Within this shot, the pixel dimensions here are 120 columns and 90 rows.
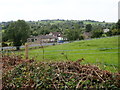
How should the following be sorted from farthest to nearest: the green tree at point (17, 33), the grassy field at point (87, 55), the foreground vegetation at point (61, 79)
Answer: the green tree at point (17, 33), the grassy field at point (87, 55), the foreground vegetation at point (61, 79)

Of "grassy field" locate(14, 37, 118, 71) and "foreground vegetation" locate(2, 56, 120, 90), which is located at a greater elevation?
"foreground vegetation" locate(2, 56, 120, 90)

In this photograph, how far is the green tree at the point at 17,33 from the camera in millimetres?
33941

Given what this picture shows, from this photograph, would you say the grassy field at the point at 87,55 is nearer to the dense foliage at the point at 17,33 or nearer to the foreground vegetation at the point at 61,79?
the foreground vegetation at the point at 61,79

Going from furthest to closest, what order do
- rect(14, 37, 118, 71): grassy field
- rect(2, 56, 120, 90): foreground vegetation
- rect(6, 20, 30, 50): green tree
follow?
1. rect(6, 20, 30, 50): green tree
2. rect(14, 37, 118, 71): grassy field
3. rect(2, 56, 120, 90): foreground vegetation

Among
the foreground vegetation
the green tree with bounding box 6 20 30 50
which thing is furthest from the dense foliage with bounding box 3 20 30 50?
the foreground vegetation

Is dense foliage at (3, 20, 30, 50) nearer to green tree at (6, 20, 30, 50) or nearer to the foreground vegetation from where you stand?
green tree at (6, 20, 30, 50)

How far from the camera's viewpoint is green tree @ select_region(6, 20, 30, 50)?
33941 mm

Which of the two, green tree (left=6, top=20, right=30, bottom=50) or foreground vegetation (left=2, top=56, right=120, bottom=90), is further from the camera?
green tree (left=6, top=20, right=30, bottom=50)

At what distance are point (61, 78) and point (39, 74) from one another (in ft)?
1.40

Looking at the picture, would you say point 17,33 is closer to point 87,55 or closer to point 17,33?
point 17,33

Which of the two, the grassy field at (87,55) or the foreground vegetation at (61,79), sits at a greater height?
the foreground vegetation at (61,79)

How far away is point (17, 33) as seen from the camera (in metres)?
34.4

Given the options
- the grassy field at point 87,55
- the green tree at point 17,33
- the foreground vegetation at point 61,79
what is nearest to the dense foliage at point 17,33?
the green tree at point 17,33

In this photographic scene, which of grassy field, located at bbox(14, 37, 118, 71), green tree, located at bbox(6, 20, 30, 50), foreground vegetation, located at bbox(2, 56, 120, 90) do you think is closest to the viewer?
foreground vegetation, located at bbox(2, 56, 120, 90)
